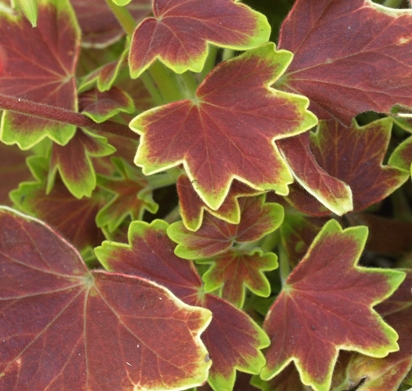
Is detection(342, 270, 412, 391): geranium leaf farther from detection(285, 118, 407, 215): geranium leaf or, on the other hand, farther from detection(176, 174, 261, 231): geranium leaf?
detection(176, 174, 261, 231): geranium leaf

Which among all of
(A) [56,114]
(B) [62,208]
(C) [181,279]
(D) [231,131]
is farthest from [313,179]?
(B) [62,208]

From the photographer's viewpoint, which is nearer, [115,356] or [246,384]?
[115,356]

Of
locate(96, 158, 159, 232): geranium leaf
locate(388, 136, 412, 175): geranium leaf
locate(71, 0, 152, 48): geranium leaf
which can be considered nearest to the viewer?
locate(388, 136, 412, 175): geranium leaf

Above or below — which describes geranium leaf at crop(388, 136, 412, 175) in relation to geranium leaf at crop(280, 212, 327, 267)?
above

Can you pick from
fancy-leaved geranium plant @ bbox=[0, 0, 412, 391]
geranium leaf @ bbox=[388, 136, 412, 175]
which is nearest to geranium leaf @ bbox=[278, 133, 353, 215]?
fancy-leaved geranium plant @ bbox=[0, 0, 412, 391]

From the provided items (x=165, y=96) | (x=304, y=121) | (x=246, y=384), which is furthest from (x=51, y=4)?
(x=246, y=384)

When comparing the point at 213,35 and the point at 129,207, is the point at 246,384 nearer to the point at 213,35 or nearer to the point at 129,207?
the point at 129,207
